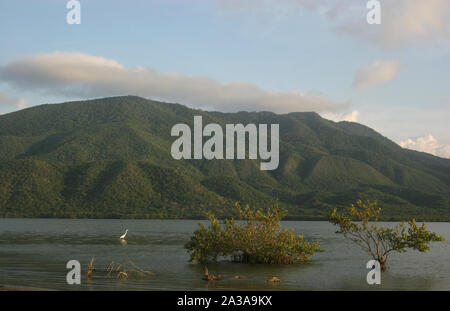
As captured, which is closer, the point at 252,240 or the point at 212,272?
the point at 212,272

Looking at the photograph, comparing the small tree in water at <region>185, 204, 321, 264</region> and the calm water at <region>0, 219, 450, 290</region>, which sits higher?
the small tree in water at <region>185, 204, 321, 264</region>

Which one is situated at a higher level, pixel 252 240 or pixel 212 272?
pixel 252 240

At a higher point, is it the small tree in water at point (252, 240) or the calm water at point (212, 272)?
the small tree in water at point (252, 240)

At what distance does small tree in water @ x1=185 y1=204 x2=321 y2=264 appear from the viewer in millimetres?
41125

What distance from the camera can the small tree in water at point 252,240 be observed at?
135ft

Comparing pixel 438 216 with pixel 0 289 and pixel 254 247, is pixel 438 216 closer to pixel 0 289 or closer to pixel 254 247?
pixel 254 247

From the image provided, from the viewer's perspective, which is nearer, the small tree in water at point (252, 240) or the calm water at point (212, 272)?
the calm water at point (212, 272)

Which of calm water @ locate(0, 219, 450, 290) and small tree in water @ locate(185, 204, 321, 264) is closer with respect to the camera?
calm water @ locate(0, 219, 450, 290)

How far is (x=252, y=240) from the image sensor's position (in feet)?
136
